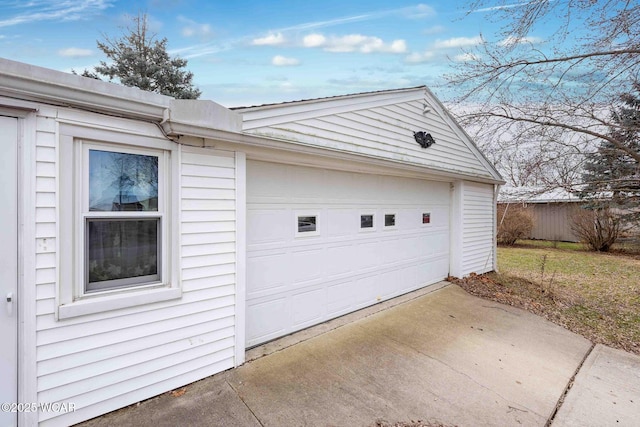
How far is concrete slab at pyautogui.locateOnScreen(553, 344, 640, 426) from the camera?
2.73 m

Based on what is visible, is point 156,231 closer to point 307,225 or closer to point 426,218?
point 307,225

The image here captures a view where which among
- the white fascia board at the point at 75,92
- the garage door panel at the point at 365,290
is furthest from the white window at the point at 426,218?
the white fascia board at the point at 75,92

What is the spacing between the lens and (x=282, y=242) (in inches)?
160

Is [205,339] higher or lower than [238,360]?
higher

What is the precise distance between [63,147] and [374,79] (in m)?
7.53

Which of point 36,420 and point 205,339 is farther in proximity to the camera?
point 205,339

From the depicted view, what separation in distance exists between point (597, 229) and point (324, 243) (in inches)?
601

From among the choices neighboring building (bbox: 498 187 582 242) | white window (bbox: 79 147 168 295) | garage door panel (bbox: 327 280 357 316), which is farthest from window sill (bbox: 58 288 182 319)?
neighboring building (bbox: 498 187 582 242)

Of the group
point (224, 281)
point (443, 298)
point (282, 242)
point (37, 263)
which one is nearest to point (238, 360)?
point (224, 281)

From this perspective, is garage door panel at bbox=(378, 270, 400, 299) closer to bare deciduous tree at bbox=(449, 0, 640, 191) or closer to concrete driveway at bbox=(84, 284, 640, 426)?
concrete driveway at bbox=(84, 284, 640, 426)

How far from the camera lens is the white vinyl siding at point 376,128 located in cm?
373

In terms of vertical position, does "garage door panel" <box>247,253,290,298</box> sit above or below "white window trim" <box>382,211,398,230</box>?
below

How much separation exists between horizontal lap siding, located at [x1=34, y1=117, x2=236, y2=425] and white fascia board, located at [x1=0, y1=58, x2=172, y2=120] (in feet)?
0.70

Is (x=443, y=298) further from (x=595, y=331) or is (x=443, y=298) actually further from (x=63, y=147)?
(x=63, y=147)
